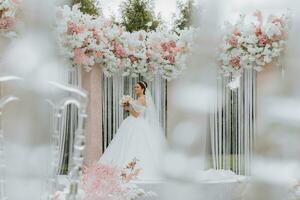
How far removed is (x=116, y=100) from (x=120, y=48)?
2.62ft

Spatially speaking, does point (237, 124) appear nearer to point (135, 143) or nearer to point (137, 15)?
point (135, 143)

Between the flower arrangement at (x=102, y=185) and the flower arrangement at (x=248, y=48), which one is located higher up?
the flower arrangement at (x=248, y=48)

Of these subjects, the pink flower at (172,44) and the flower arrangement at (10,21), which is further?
the pink flower at (172,44)

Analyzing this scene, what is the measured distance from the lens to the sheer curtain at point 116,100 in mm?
6926

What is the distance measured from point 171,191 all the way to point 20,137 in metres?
0.06

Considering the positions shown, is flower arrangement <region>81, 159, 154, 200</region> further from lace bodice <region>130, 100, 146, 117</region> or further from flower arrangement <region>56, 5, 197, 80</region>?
lace bodice <region>130, 100, 146, 117</region>

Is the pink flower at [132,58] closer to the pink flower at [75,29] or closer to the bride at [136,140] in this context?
the bride at [136,140]

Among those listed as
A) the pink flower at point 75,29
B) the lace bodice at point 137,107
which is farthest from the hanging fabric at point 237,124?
the pink flower at point 75,29

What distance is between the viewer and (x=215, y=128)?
6.94 m

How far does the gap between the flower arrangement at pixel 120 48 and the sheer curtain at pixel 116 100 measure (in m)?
0.21

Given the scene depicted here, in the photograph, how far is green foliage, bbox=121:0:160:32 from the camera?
1154 cm

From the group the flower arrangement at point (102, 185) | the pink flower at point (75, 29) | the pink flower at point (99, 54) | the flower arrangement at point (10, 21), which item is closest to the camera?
the flower arrangement at point (10, 21)

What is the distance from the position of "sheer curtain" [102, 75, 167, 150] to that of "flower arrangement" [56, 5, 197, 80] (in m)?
0.21

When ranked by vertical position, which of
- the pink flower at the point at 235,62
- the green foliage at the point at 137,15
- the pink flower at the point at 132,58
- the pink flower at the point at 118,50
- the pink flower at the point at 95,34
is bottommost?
the pink flower at the point at 235,62
